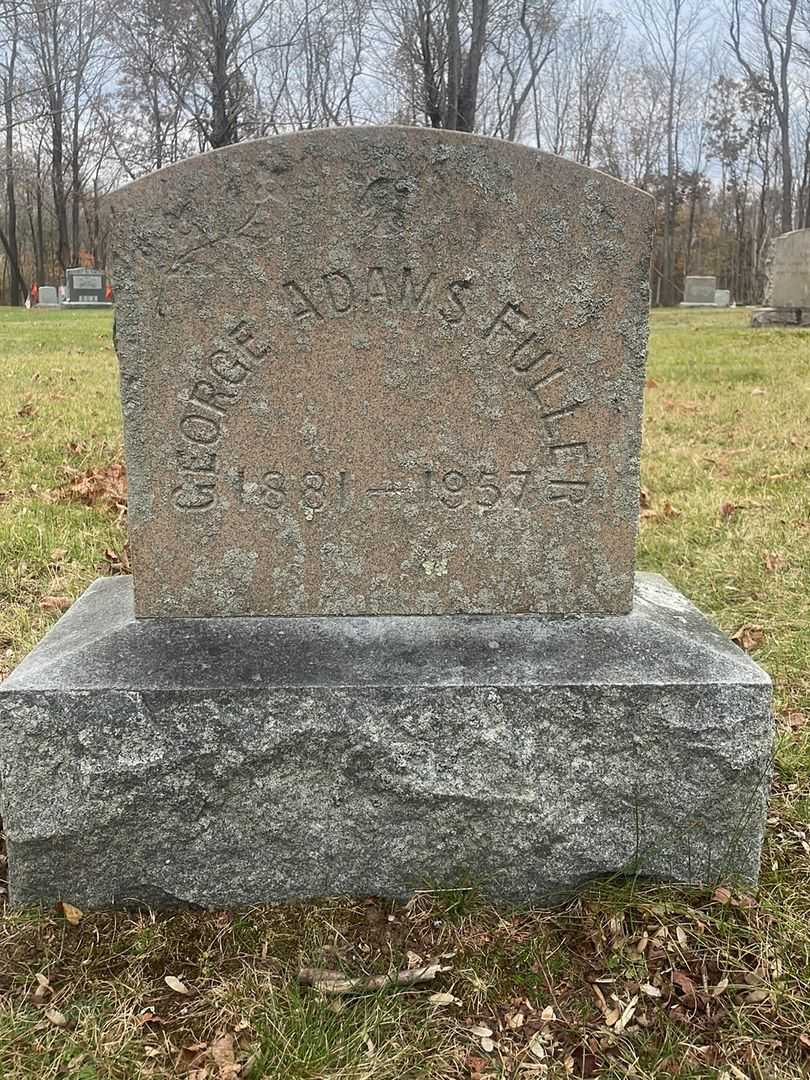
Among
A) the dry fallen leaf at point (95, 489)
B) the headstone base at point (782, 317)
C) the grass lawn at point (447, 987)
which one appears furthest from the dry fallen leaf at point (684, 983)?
the headstone base at point (782, 317)

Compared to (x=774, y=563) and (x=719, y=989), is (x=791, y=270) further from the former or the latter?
(x=719, y=989)

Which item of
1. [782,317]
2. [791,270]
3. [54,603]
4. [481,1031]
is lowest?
[481,1031]

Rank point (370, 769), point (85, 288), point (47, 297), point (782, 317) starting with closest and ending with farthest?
point (370, 769) < point (782, 317) < point (85, 288) < point (47, 297)

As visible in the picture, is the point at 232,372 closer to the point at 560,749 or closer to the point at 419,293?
the point at 419,293

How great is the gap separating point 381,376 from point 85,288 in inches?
1168

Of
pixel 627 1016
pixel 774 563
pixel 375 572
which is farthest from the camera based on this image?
pixel 774 563

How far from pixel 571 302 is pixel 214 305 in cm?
88

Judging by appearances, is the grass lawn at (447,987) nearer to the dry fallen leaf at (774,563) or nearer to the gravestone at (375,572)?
the gravestone at (375,572)

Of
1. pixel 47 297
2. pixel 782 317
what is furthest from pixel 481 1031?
pixel 47 297

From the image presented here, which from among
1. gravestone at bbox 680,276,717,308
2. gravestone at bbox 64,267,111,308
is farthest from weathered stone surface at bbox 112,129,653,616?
gravestone at bbox 680,276,717,308

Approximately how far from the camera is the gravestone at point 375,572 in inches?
80.8

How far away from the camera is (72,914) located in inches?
82.1

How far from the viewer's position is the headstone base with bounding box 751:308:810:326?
14695 millimetres

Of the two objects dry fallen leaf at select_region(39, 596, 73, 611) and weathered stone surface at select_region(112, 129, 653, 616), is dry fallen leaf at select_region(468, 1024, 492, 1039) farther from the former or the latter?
dry fallen leaf at select_region(39, 596, 73, 611)
